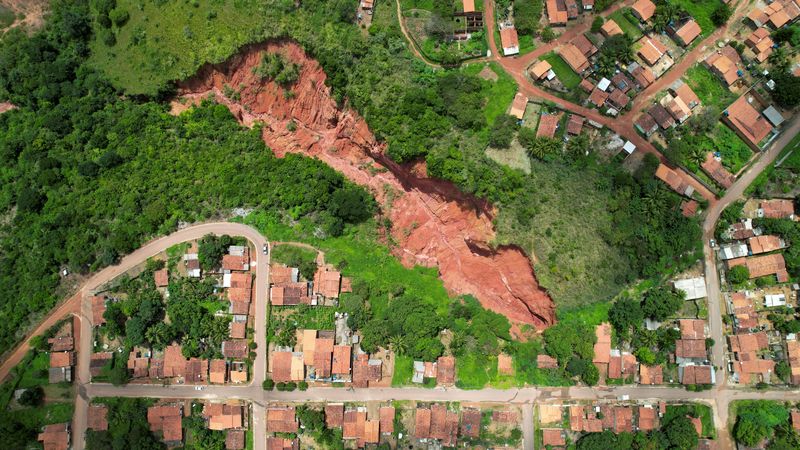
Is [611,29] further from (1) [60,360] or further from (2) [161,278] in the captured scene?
(1) [60,360]

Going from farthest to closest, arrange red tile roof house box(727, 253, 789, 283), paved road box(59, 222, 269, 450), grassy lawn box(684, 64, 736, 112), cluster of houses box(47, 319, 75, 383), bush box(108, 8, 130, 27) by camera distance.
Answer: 1. bush box(108, 8, 130, 27)
2. grassy lawn box(684, 64, 736, 112)
3. paved road box(59, 222, 269, 450)
4. cluster of houses box(47, 319, 75, 383)
5. red tile roof house box(727, 253, 789, 283)

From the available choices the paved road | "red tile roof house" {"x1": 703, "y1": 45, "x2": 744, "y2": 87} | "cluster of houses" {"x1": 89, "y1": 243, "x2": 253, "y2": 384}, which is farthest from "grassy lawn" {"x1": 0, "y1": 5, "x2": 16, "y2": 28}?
"red tile roof house" {"x1": 703, "y1": 45, "x2": 744, "y2": 87}

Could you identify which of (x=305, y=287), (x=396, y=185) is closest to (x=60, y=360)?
(x=305, y=287)

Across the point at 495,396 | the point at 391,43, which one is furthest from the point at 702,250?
the point at 391,43

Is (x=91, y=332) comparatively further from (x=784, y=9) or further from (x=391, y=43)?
(x=784, y=9)

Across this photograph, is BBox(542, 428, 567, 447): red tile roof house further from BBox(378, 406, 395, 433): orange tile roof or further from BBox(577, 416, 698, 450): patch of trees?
BBox(378, 406, 395, 433): orange tile roof

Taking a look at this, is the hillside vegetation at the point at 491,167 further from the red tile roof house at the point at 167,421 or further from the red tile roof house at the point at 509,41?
the red tile roof house at the point at 167,421

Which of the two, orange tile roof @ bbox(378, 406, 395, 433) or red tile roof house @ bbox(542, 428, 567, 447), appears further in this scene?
orange tile roof @ bbox(378, 406, 395, 433)
